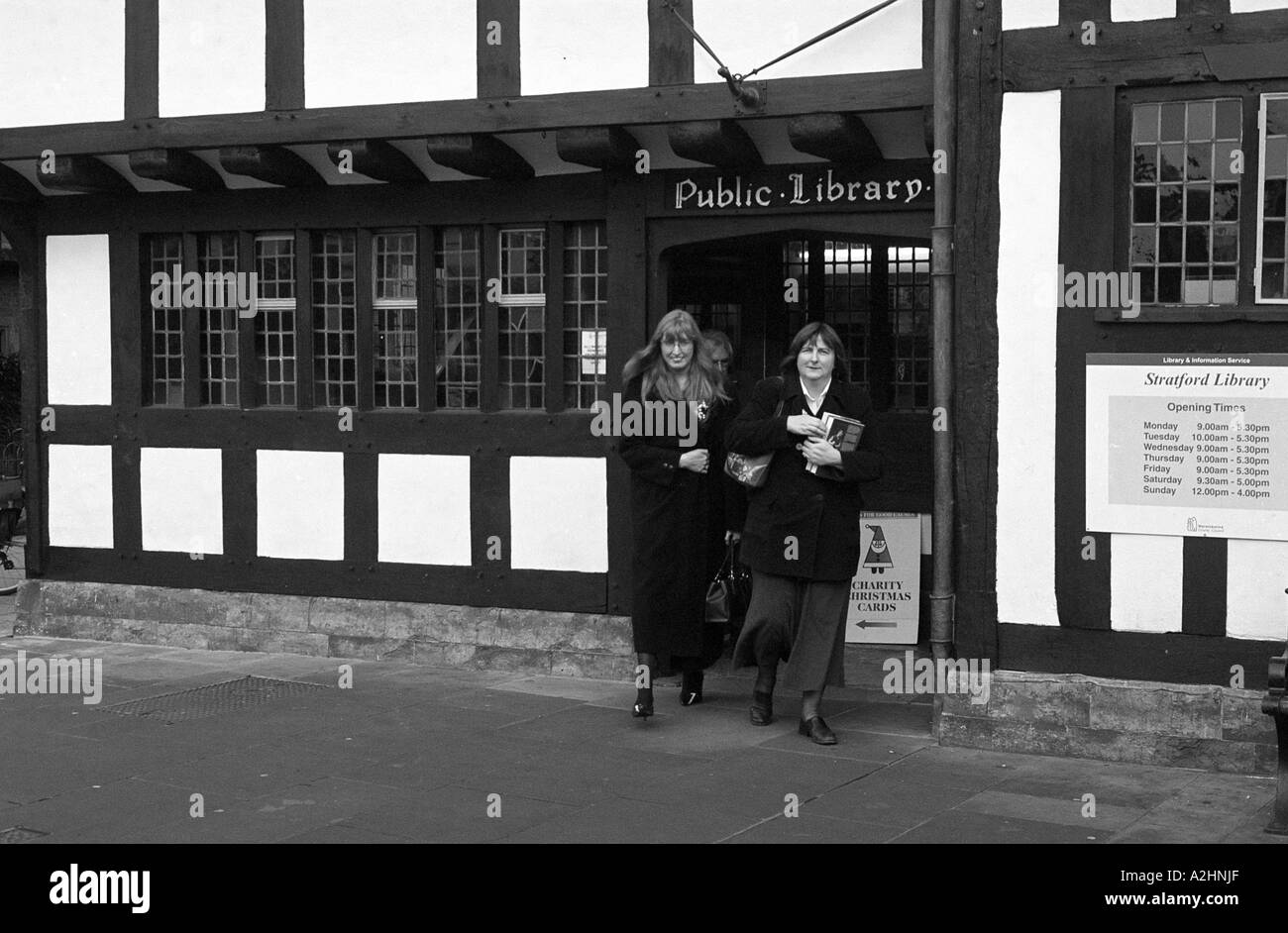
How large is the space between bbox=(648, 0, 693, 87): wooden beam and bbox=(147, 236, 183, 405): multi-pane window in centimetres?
401

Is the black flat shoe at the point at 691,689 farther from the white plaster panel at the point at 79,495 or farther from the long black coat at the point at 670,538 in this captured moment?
the white plaster panel at the point at 79,495

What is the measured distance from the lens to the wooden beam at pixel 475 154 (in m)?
9.92

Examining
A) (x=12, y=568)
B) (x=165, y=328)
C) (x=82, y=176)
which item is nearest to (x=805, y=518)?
(x=165, y=328)

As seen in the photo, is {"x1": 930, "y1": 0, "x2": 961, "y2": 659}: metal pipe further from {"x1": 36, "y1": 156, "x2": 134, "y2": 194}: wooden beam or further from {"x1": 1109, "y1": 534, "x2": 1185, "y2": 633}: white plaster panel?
{"x1": 36, "y1": 156, "x2": 134, "y2": 194}: wooden beam

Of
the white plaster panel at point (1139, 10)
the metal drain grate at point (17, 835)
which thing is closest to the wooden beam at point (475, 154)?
the white plaster panel at point (1139, 10)

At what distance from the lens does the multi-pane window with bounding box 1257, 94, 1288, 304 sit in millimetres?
7703

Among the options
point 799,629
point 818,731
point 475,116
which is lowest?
point 818,731

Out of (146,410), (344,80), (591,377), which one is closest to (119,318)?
(146,410)

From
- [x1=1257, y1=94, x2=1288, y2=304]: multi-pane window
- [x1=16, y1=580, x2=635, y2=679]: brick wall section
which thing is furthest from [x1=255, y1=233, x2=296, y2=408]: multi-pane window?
[x1=1257, y1=94, x2=1288, y2=304]: multi-pane window

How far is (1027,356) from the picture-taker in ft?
27.0

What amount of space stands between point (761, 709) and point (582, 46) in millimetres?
3977

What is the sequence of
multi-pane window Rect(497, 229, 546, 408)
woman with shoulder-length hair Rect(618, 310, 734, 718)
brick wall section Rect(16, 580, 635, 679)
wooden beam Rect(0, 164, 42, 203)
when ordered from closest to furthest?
1. woman with shoulder-length hair Rect(618, 310, 734, 718)
2. brick wall section Rect(16, 580, 635, 679)
3. multi-pane window Rect(497, 229, 546, 408)
4. wooden beam Rect(0, 164, 42, 203)

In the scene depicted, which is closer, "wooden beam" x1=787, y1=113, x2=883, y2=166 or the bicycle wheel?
"wooden beam" x1=787, y1=113, x2=883, y2=166

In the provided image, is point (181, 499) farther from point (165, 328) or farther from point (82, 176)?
point (82, 176)
